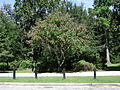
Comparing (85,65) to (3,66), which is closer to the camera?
(85,65)

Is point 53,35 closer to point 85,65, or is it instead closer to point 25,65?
point 85,65

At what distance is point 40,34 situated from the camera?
981 inches

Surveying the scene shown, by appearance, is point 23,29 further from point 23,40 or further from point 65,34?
point 65,34

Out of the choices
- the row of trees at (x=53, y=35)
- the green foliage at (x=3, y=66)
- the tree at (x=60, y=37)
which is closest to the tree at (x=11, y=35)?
the row of trees at (x=53, y=35)

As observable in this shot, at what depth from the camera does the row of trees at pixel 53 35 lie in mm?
25000

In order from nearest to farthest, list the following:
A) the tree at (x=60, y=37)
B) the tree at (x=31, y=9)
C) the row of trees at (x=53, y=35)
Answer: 1. the tree at (x=60, y=37)
2. the row of trees at (x=53, y=35)
3. the tree at (x=31, y=9)

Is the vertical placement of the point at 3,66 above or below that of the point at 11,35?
below

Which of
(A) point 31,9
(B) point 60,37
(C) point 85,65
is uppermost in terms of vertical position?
(A) point 31,9

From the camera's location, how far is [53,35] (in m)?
24.6

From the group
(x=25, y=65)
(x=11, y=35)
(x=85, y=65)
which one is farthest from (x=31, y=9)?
(x=85, y=65)

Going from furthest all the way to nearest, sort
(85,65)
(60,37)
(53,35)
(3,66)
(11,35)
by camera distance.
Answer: (3,66)
(11,35)
(85,65)
(53,35)
(60,37)

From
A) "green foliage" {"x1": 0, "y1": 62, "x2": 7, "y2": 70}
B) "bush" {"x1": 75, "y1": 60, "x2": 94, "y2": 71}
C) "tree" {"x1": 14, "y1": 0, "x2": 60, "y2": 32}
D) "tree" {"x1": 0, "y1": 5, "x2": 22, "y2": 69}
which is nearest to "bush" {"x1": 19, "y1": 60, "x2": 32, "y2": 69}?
"tree" {"x1": 0, "y1": 5, "x2": 22, "y2": 69}

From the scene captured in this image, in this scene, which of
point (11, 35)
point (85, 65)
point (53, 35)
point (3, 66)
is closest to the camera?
point (53, 35)

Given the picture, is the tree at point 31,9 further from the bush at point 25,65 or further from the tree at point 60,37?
the tree at point 60,37
